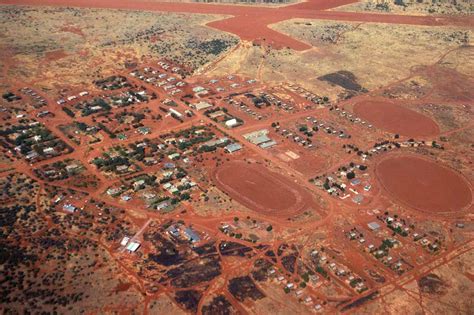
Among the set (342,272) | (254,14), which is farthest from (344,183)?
(254,14)

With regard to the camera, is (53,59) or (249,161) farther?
(53,59)

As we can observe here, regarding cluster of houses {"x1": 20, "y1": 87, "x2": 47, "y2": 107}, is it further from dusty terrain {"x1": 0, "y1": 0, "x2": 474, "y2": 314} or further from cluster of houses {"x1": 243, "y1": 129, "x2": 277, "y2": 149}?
cluster of houses {"x1": 243, "y1": 129, "x2": 277, "y2": 149}

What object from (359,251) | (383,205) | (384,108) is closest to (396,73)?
(384,108)

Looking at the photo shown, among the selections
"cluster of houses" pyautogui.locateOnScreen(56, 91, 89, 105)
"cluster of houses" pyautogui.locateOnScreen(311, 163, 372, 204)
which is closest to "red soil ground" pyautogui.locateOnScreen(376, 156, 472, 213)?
"cluster of houses" pyautogui.locateOnScreen(311, 163, 372, 204)

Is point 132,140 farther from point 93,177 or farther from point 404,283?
point 404,283

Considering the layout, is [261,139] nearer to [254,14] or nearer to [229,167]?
[229,167]

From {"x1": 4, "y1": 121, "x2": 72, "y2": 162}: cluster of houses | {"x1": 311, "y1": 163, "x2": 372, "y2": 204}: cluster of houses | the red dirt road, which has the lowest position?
{"x1": 311, "y1": 163, "x2": 372, "y2": 204}: cluster of houses
